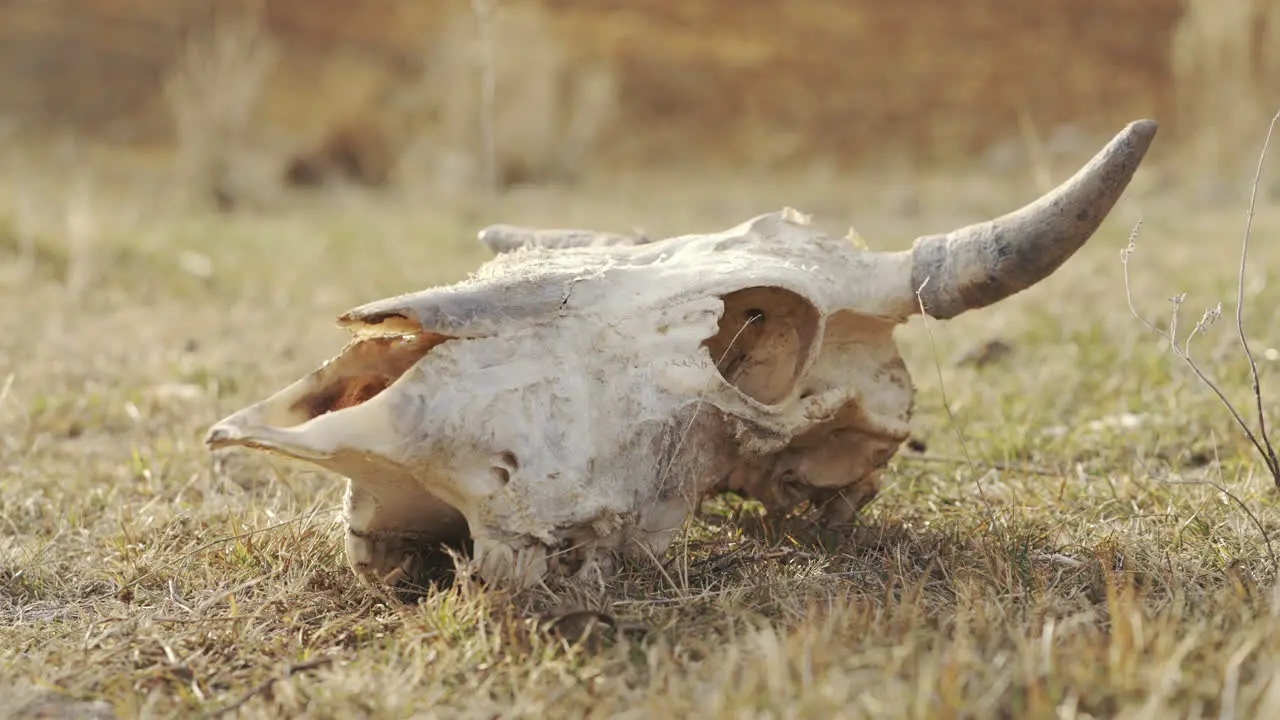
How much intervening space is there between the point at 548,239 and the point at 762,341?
657 millimetres

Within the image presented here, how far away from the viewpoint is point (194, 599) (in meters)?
2.25

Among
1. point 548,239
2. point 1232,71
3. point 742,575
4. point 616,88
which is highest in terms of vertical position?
point 616,88

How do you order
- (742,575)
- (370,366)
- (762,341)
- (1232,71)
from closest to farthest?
1. (370,366)
2. (742,575)
3. (762,341)
4. (1232,71)

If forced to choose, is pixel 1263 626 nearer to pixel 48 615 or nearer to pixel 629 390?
pixel 629 390

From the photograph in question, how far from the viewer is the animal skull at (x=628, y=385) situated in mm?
1982

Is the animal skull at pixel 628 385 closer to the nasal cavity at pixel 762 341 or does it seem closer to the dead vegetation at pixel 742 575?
the nasal cavity at pixel 762 341

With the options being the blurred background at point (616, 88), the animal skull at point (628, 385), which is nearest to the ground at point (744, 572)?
the animal skull at point (628, 385)

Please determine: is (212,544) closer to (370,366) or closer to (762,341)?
(370,366)

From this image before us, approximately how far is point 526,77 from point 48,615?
891 centimetres

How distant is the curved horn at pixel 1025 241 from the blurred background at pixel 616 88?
24.8 feet

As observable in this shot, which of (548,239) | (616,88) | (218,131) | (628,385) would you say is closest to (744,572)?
(628,385)

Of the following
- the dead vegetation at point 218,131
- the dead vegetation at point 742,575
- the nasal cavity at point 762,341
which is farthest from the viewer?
the dead vegetation at point 218,131

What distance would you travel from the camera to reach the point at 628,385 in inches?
83.7

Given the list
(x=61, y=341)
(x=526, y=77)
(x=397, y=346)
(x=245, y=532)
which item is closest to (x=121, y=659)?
(x=245, y=532)
